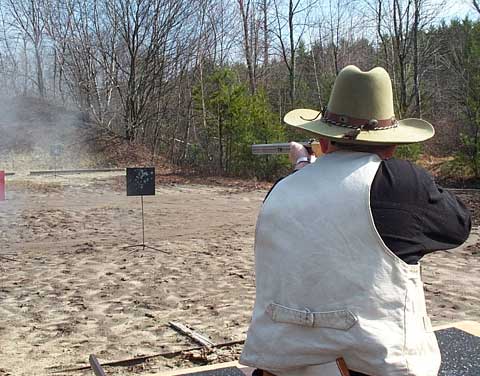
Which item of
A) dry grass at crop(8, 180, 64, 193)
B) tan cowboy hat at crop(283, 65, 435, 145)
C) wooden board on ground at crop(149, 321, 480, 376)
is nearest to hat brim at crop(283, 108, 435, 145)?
tan cowboy hat at crop(283, 65, 435, 145)

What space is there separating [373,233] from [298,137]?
12729 millimetres

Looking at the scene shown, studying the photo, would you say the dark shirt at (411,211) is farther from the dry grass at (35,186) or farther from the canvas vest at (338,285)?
the dry grass at (35,186)

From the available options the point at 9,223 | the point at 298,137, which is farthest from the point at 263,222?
the point at 298,137

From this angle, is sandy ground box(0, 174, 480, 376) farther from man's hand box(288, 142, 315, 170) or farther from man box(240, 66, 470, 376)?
man box(240, 66, 470, 376)

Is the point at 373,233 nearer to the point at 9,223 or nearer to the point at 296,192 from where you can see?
the point at 296,192

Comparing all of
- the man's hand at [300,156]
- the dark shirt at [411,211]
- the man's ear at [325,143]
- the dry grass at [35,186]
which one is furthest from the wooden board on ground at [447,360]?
the dry grass at [35,186]

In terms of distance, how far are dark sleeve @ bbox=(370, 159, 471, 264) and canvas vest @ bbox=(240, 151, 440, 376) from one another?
0.03 metres

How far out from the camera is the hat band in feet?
4.42

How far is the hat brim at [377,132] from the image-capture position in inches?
52.2

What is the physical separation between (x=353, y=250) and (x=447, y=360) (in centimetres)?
134

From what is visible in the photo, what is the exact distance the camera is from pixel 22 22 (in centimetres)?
2070

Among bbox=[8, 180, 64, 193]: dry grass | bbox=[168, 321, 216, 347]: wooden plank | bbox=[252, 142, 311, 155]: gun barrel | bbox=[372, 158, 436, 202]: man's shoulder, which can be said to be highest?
bbox=[252, 142, 311, 155]: gun barrel

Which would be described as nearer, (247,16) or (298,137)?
(298,137)

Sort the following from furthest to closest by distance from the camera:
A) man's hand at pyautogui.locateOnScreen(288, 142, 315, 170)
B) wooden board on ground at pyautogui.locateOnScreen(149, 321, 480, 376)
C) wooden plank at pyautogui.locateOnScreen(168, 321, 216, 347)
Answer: wooden plank at pyautogui.locateOnScreen(168, 321, 216, 347) < wooden board on ground at pyautogui.locateOnScreen(149, 321, 480, 376) < man's hand at pyautogui.locateOnScreen(288, 142, 315, 170)
